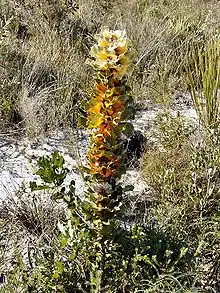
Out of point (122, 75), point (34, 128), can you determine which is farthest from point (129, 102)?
point (34, 128)

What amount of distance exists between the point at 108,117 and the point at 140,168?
1.47 meters

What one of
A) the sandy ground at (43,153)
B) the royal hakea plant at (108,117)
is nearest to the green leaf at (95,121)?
the royal hakea plant at (108,117)

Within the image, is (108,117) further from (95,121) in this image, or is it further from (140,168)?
(140,168)

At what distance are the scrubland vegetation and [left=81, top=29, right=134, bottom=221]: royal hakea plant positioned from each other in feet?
0.28

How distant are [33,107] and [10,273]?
5.57 feet

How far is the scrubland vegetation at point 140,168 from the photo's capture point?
80.2 inches

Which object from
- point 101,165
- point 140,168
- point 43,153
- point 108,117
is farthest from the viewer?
point 43,153

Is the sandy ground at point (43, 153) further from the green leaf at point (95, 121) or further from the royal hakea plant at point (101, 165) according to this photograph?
the green leaf at point (95, 121)

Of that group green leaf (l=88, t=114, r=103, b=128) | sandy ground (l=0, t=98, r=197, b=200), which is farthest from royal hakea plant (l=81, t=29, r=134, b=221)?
sandy ground (l=0, t=98, r=197, b=200)

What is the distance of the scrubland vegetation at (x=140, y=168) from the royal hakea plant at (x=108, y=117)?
9 centimetres

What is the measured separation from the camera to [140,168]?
314 cm

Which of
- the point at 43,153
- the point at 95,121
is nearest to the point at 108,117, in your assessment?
the point at 95,121

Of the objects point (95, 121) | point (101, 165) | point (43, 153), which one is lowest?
point (43, 153)

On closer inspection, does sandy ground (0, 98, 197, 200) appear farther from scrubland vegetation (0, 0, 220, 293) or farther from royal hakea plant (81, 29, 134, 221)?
royal hakea plant (81, 29, 134, 221)
